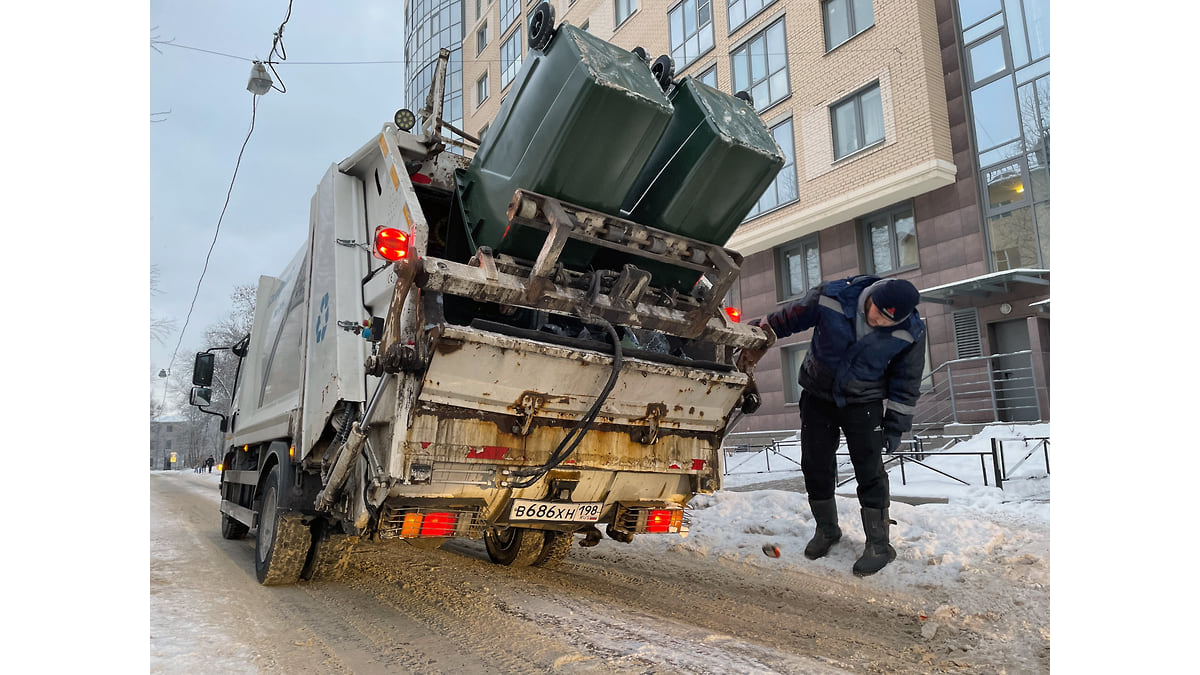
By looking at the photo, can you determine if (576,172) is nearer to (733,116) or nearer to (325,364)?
(733,116)

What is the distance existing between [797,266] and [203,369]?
12200mm

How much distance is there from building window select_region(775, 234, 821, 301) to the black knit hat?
1132cm

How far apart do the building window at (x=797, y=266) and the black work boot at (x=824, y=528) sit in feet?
36.0

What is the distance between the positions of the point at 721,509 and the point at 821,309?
8.39ft

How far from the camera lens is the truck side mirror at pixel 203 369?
7637mm

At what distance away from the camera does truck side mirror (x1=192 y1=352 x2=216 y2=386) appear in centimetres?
764

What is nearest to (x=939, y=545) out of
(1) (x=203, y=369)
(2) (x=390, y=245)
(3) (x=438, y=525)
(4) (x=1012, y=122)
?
(3) (x=438, y=525)

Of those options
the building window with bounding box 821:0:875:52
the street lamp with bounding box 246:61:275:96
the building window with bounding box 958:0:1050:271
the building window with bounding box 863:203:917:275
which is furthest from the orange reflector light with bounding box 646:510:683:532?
the building window with bounding box 821:0:875:52

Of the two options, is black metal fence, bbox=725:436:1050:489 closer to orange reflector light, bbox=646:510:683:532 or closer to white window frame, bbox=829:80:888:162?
orange reflector light, bbox=646:510:683:532

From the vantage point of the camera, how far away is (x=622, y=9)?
2069 cm

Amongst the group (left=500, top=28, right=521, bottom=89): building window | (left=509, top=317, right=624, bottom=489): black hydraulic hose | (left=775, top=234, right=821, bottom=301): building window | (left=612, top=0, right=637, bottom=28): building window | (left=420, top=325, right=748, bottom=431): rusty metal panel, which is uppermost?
(left=500, top=28, right=521, bottom=89): building window

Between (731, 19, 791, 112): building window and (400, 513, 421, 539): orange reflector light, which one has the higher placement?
(731, 19, 791, 112): building window

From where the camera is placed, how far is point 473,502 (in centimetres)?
336

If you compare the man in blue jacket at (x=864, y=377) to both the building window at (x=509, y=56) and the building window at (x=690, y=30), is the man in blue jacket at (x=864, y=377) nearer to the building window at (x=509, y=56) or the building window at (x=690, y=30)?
the building window at (x=690, y=30)
